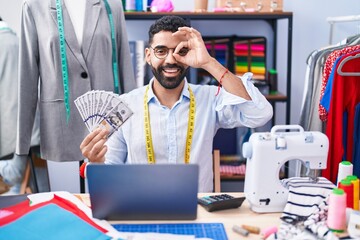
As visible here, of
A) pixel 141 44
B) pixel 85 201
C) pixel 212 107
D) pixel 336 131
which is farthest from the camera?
pixel 141 44

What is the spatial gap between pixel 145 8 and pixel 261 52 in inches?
33.2

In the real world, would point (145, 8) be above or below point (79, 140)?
above

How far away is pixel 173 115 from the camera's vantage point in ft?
6.95

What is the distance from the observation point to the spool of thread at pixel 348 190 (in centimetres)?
149

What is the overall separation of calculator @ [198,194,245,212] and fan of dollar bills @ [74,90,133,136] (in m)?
0.46

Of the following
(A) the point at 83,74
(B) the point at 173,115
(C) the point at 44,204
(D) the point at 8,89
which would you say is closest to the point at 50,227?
(C) the point at 44,204

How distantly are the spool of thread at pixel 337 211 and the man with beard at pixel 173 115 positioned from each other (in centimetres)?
66

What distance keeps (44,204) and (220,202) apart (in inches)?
22.9

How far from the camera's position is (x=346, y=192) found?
149 cm

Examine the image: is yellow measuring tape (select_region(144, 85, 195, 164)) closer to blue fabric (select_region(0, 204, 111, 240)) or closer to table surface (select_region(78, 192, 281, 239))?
table surface (select_region(78, 192, 281, 239))

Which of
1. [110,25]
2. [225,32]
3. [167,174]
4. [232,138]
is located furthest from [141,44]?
[167,174]

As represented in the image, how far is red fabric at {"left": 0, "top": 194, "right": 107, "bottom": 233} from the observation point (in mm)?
1455

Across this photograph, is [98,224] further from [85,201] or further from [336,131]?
[336,131]

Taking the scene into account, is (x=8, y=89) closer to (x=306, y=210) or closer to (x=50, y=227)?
(x=50, y=227)
